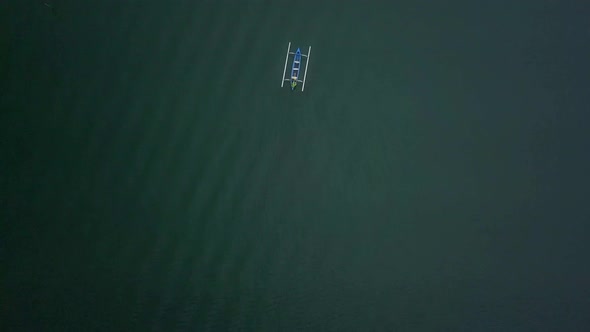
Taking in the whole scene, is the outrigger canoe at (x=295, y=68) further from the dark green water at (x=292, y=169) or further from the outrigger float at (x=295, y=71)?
the dark green water at (x=292, y=169)

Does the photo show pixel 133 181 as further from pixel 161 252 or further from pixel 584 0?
pixel 584 0

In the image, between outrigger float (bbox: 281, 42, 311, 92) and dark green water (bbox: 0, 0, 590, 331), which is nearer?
dark green water (bbox: 0, 0, 590, 331)

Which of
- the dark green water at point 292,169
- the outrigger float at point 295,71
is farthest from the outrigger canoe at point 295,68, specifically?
the dark green water at point 292,169

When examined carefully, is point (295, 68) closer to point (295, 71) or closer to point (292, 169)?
point (295, 71)

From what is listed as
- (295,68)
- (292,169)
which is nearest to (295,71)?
(295,68)

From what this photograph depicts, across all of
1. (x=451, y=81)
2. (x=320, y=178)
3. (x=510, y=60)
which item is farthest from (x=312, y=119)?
(x=510, y=60)

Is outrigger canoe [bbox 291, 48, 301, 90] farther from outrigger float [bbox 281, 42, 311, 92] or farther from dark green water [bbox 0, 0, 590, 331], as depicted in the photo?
dark green water [bbox 0, 0, 590, 331]

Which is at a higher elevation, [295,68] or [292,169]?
[295,68]

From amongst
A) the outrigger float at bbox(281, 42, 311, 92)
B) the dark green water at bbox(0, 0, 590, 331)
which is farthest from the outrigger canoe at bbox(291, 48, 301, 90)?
the dark green water at bbox(0, 0, 590, 331)
